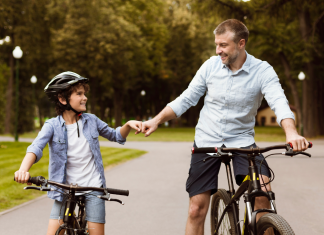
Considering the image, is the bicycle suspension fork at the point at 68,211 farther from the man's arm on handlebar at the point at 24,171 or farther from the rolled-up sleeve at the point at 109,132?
the rolled-up sleeve at the point at 109,132

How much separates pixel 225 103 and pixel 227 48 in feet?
1.35

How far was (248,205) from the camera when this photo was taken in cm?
272

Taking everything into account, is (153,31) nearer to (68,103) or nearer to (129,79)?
(129,79)

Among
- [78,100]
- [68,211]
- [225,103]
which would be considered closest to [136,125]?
[78,100]

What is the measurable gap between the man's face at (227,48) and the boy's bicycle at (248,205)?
2.29 ft

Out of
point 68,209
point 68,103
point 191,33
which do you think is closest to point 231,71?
point 68,103

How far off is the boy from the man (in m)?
0.45

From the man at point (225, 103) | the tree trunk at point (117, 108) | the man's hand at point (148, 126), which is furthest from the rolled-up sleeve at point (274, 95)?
the tree trunk at point (117, 108)

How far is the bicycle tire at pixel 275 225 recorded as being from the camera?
7.68 feet

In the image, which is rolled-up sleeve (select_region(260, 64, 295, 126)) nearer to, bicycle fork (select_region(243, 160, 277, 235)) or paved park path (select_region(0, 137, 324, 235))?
bicycle fork (select_region(243, 160, 277, 235))

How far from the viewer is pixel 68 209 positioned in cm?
279

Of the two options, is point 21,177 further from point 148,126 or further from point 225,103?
point 225,103

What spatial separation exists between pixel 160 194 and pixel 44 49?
26836mm

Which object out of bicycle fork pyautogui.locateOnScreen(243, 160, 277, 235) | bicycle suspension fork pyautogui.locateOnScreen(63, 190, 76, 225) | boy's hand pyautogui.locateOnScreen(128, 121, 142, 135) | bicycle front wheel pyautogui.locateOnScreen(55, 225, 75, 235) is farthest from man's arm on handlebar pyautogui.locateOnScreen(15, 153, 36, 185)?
bicycle fork pyautogui.locateOnScreen(243, 160, 277, 235)
